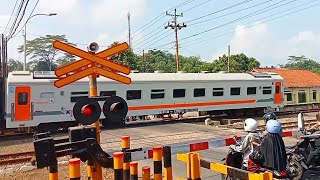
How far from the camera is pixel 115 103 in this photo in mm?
5293

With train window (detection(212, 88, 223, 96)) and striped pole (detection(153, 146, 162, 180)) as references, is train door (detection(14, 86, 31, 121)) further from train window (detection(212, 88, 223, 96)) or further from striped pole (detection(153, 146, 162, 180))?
striped pole (detection(153, 146, 162, 180))

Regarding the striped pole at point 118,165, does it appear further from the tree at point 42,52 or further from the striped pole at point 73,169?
the tree at point 42,52

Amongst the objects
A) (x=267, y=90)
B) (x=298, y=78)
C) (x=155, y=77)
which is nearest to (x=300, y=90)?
(x=298, y=78)

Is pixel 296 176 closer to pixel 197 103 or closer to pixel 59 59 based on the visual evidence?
pixel 197 103

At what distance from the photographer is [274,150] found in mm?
5242

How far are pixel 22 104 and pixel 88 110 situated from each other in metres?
12.5

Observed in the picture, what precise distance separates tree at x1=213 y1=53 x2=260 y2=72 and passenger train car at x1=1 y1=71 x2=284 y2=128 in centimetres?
2684

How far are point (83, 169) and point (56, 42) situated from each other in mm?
4481

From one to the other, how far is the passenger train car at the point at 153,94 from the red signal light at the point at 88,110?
40.4 ft

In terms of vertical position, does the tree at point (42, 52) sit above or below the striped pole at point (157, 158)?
above

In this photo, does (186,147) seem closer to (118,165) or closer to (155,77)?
(118,165)

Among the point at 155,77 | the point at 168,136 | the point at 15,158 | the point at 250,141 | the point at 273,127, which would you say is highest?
the point at 155,77

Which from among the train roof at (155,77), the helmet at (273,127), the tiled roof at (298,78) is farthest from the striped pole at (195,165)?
the tiled roof at (298,78)

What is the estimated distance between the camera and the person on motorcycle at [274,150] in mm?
5223
